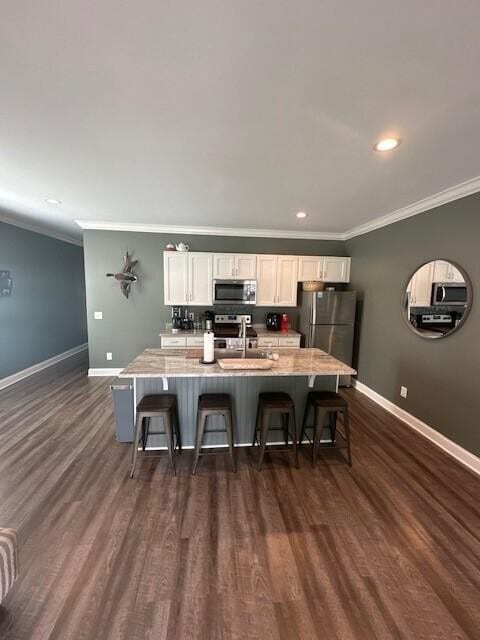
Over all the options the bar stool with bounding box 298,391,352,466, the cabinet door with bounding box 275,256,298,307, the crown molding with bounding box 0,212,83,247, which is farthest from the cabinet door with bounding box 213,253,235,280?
the crown molding with bounding box 0,212,83,247

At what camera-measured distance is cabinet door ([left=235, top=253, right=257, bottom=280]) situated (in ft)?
15.1

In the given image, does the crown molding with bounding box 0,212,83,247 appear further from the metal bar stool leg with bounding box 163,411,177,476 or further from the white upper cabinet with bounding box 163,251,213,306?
the metal bar stool leg with bounding box 163,411,177,476

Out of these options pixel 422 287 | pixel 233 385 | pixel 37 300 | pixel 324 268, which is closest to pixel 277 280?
pixel 324 268

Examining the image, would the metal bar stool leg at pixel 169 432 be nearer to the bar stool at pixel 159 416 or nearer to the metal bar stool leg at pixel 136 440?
the bar stool at pixel 159 416

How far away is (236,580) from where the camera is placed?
1.51 metres

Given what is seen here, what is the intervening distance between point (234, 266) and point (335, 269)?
1.80 meters

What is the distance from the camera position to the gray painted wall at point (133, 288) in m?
4.62

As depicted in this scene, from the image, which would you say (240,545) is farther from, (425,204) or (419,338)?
(425,204)

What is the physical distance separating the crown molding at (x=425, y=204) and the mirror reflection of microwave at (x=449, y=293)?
2.85 ft

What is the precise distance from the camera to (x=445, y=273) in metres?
2.87

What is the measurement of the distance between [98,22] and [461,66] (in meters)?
1.58

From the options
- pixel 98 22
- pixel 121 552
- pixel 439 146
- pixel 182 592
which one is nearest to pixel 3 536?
pixel 121 552

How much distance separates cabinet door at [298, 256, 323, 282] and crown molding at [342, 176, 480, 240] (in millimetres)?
793

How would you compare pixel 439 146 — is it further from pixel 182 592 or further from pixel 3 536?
pixel 3 536
